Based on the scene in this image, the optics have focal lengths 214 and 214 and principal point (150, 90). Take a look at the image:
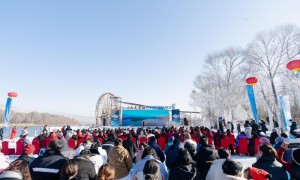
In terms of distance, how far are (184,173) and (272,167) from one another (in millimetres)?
1309

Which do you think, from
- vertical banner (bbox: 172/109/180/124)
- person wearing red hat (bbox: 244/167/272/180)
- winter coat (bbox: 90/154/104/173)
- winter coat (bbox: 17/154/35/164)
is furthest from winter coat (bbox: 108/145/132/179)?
vertical banner (bbox: 172/109/180/124)

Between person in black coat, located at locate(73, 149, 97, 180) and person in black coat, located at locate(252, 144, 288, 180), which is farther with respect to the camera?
person in black coat, located at locate(252, 144, 288, 180)

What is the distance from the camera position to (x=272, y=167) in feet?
10.3

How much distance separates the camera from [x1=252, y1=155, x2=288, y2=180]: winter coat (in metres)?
3.08

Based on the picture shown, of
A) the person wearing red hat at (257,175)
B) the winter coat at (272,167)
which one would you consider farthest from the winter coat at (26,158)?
the winter coat at (272,167)

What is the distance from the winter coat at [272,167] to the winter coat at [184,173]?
3.30ft

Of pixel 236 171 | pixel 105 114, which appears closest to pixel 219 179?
pixel 236 171

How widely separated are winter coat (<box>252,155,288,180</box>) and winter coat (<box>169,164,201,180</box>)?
1.00 m

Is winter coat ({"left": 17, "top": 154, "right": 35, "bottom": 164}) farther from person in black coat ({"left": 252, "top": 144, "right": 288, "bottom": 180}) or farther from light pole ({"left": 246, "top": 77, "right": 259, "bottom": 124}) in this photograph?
light pole ({"left": 246, "top": 77, "right": 259, "bottom": 124})

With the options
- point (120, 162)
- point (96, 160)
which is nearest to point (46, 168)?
point (96, 160)

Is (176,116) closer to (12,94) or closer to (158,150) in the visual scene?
(12,94)

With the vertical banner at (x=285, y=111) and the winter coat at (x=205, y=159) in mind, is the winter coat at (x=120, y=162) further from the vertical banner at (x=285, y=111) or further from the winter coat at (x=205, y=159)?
the vertical banner at (x=285, y=111)

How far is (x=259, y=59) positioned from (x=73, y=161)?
25.4 meters

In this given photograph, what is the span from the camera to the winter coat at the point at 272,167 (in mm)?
3084
